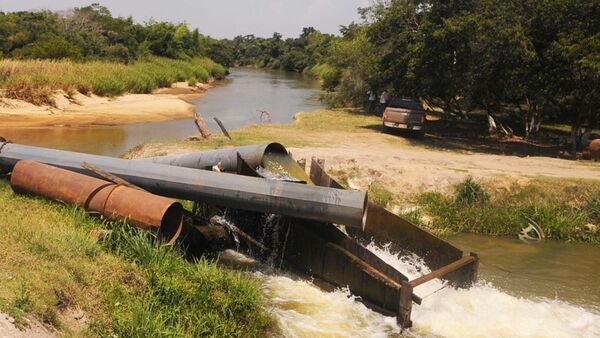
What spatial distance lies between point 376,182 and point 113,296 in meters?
9.08

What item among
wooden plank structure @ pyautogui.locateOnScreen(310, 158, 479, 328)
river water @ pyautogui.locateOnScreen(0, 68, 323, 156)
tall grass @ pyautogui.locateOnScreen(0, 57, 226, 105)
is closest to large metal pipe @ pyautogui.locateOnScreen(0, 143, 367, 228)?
wooden plank structure @ pyautogui.locateOnScreen(310, 158, 479, 328)

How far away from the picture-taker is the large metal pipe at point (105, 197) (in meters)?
7.73

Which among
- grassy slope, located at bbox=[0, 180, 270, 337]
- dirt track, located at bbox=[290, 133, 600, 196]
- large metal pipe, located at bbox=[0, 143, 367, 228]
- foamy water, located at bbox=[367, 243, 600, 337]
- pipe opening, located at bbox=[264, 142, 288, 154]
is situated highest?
pipe opening, located at bbox=[264, 142, 288, 154]

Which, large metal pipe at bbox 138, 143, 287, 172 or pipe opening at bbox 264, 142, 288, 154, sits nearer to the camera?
large metal pipe at bbox 138, 143, 287, 172

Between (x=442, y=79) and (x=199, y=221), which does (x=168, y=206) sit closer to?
(x=199, y=221)

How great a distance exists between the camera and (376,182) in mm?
14219

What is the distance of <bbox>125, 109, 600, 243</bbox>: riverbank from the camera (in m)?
12.7

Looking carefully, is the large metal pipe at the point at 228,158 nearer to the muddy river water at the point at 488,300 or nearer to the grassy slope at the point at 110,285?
the muddy river water at the point at 488,300

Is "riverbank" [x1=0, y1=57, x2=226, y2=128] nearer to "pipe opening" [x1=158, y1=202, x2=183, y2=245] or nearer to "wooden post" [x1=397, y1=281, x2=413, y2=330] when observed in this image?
"pipe opening" [x1=158, y1=202, x2=183, y2=245]

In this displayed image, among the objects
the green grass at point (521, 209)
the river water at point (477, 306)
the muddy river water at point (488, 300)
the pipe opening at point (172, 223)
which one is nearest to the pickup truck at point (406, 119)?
the green grass at point (521, 209)

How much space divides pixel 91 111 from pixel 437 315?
89.2ft

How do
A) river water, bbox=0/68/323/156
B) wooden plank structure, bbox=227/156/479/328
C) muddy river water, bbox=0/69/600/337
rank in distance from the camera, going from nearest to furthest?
muddy river water, bbox=0/69/600/337 → wooden plank structure, bbox=227/156/479/328 → river water, bbox=0/68/323/156

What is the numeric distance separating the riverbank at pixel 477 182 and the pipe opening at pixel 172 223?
6482mm

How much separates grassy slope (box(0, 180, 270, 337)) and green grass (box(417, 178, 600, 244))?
7042mm
